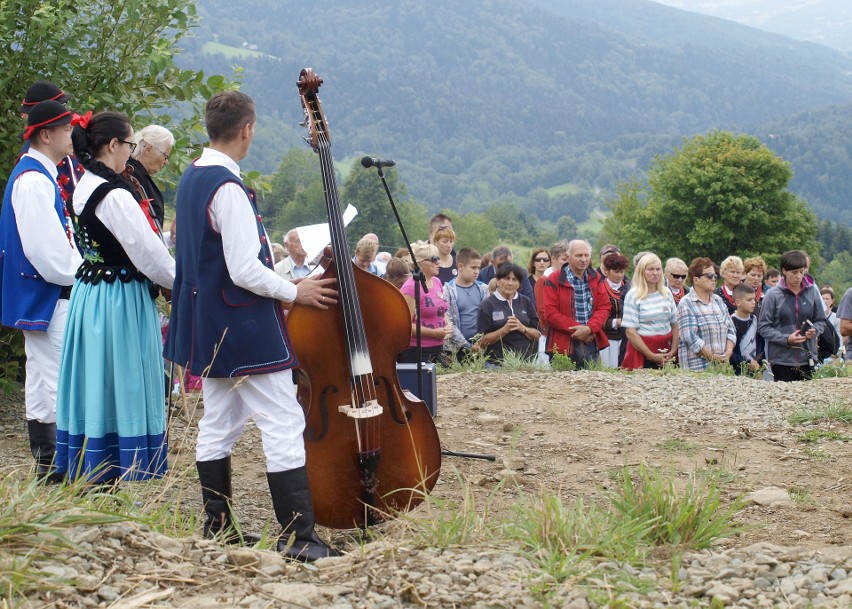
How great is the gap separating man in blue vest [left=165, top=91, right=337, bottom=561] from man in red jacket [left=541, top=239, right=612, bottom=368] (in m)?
5.59

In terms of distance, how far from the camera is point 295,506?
4387 mm

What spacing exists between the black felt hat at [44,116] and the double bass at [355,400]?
162cm

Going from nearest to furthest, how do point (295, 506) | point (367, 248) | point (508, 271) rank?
point (295, 506)
point (367, 248)
point (508, 271)

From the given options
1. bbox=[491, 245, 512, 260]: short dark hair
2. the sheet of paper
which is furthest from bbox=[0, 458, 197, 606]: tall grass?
bbox=[491, 245, 512, 260]: short dark hair

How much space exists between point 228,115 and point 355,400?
141cm

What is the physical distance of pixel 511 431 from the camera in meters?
7.18

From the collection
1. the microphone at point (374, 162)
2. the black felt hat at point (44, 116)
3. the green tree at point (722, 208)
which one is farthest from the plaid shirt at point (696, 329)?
the green tree at point (722, 208)

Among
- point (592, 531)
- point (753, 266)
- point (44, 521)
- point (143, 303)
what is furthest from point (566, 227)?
point (44, 521)

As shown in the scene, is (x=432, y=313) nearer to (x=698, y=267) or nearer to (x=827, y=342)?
(x=698, y=267)

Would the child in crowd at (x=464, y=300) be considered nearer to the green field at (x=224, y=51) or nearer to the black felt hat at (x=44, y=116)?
the black felt hat at (x=44, y=116)

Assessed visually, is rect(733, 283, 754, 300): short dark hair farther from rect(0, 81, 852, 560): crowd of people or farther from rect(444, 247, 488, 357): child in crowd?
rect(0, 81, 852, 560): crowd of people

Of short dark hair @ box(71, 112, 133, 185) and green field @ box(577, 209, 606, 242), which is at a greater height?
green field @ box(577, 209, 606, 242)

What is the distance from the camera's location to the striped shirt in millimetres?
9570

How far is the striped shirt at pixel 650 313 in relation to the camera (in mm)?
9570
